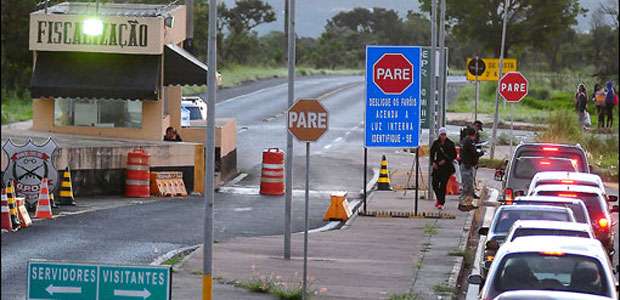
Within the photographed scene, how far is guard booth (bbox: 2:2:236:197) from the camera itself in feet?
111

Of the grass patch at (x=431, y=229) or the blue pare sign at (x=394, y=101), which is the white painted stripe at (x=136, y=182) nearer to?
the blue pare sign at (x=394, y=101)

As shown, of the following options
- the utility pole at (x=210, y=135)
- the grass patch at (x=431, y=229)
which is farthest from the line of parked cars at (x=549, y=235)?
the utility pole at (x=210, y=135)

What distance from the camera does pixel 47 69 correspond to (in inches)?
1355

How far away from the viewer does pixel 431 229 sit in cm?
2539

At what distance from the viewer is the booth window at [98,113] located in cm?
3516

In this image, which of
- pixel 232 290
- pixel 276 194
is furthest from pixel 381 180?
pixel 232 290

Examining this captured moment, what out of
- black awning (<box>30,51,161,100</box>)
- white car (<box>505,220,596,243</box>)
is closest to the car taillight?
white car (<box>505,220,596,243</box>)

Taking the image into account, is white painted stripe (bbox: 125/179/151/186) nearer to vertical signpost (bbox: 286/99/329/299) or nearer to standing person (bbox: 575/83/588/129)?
standing person (bbox: 575/83/588/129)

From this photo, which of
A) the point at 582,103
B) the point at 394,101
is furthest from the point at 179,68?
A: the point at 582,103

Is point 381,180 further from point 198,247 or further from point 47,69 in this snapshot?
point 198,247

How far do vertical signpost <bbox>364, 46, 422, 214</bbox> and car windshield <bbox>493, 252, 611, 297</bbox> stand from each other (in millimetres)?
13626

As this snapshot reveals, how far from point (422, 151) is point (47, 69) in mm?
13163

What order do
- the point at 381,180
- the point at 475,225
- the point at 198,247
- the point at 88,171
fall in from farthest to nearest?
the point at 381,180
the point at 88,171
the point at 475,225
the point at 198,247

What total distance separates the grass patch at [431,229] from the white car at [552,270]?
10.6 meters
